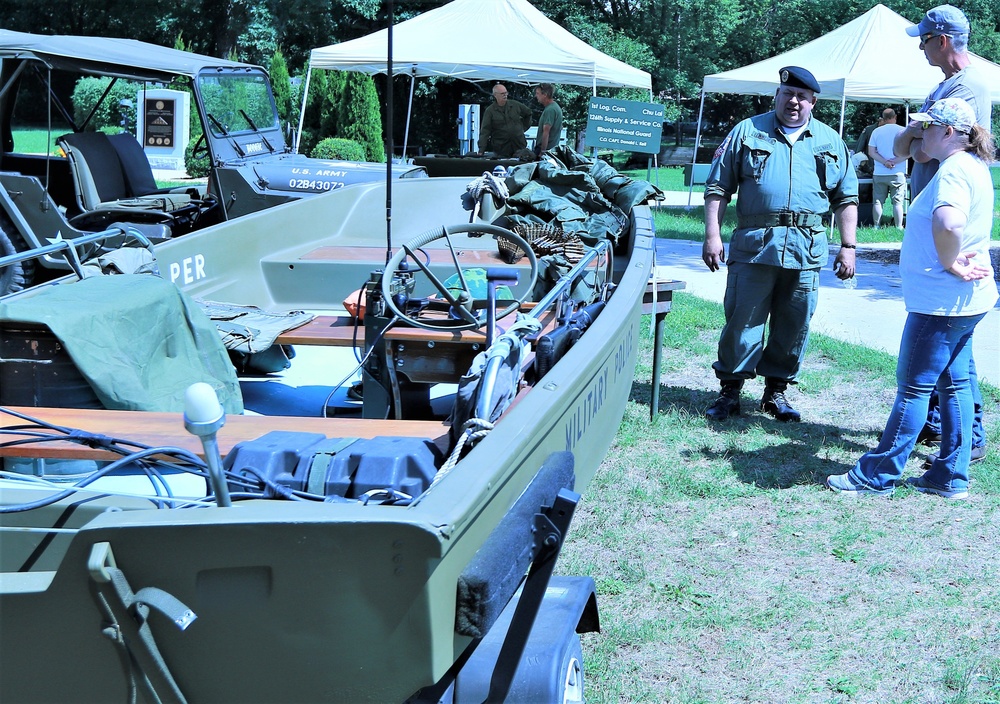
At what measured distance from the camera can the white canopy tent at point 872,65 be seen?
1456 centimetres

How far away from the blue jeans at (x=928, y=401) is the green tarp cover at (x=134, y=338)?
279cm

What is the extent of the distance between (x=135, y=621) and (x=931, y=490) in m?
3.84

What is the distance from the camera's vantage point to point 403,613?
1.91m

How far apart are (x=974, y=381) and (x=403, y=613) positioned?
153 inches

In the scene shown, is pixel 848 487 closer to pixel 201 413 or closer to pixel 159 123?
pixel 201 413

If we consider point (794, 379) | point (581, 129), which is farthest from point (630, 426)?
point (581, 129)

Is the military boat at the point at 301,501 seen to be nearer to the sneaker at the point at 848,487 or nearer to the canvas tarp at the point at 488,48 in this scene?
the sneaker at the point at 848,487

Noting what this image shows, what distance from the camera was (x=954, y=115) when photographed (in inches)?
169

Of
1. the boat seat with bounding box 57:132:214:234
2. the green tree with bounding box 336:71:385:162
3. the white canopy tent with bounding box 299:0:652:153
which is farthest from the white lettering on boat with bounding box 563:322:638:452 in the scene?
the green tree with bounding box 336:71:385:162

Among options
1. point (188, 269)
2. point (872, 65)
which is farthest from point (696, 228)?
point (188, 269)

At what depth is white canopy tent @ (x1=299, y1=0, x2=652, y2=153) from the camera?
48.4 feet

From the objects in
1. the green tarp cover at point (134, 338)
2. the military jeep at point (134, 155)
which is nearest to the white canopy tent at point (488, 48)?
the military jeep at point (134, 155)

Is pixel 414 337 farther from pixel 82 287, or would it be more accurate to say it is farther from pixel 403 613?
pixel 403 613

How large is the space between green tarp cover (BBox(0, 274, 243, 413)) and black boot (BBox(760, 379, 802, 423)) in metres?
3.18
